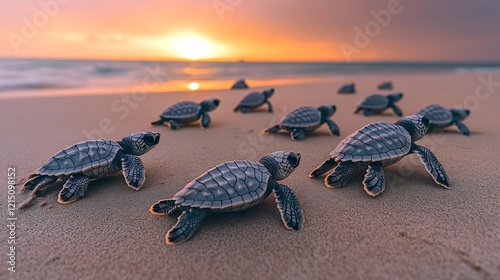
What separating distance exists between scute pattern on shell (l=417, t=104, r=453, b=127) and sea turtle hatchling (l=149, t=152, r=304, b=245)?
3.87 m

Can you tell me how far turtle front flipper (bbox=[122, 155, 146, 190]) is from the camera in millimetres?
2842

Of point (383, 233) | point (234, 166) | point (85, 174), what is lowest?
point (383, 233)

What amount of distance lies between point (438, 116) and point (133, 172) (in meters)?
5.16

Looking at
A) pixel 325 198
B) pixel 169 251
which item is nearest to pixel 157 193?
pixel 169 251

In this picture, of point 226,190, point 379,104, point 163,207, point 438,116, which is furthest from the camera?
point 379,104

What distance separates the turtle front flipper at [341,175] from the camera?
9.37 feet

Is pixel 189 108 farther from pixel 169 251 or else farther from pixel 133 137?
pixel 169 251

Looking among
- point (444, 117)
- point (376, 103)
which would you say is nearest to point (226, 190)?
point (444, 117)

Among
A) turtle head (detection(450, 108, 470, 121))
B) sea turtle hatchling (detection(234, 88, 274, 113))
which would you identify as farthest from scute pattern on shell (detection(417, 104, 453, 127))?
sea turtle hatchling (detection(234, 88, 274, 113))

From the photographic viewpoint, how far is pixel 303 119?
4.84 meters

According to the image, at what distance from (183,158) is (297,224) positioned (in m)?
2.20

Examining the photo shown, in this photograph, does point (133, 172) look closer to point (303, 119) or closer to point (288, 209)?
point (288, 209)

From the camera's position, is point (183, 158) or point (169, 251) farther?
point (183, 158)

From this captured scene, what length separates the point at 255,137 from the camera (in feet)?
16.2
